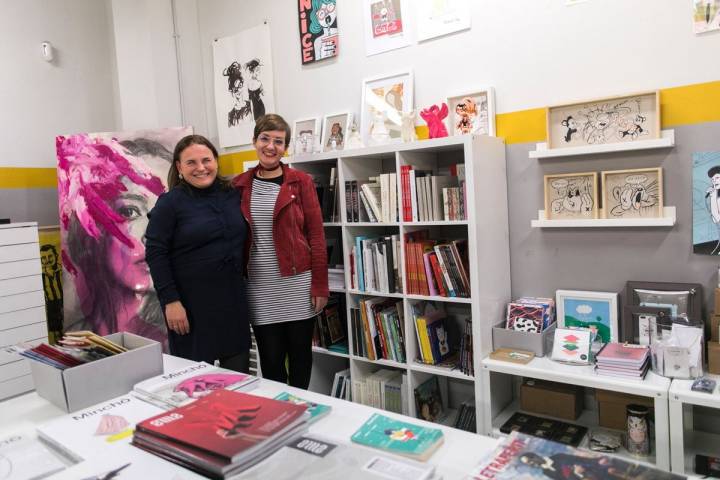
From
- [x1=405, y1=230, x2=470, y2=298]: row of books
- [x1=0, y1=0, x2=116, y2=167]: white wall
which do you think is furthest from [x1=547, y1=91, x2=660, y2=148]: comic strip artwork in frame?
[x1=0, y1=0, x2=116, y2=167]: white wall

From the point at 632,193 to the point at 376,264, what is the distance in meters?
1.15

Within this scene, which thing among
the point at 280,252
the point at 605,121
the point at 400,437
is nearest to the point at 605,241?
the point at 605,121

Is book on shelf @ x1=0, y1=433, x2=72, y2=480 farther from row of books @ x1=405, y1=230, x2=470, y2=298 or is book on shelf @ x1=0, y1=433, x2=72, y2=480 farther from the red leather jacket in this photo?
row of books @ x1=405, y1=230, x2=470, y2=298

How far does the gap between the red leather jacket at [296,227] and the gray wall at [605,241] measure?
92 cm

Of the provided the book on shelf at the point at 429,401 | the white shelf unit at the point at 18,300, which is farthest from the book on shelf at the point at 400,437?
the white shelf unit at the point at 18,300

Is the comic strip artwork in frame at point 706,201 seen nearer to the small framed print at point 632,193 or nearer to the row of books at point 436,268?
the small framed print at point 632,193

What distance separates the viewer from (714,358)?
1.85 metres

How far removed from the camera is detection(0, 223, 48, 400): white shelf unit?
2795mm

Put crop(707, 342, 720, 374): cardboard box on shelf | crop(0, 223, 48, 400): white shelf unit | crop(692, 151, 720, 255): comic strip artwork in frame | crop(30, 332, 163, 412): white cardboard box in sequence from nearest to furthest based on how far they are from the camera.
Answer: crop(30, 332, 163, 412): white cardboard box, crop(707, 342, 720, 374): cardboard box on shelf, crop(692, 151, 720, 255): comic strip artwork in frame, crop(0, 223, 48, 400): white shelf unit

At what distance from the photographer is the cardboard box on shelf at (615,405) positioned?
2082mm

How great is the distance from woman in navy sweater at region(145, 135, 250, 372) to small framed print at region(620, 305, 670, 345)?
1579 mm

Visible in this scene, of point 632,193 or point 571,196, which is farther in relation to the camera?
point 571,196

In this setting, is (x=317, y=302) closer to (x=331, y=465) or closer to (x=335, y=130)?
(x=335, y=130)

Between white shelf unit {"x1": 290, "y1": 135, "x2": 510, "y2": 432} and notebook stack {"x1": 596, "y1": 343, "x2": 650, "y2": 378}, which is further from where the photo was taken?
white shelf unit {"x1": 290, "y1": 135, "x2": 510, "y2": 432}
